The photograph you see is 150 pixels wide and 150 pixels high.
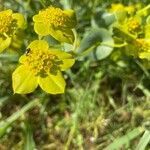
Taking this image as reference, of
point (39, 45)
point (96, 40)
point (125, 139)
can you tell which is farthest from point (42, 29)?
point (125, 139)

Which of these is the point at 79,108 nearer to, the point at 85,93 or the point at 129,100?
the point at 85,93

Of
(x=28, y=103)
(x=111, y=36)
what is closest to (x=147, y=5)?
(x=111, y=36)

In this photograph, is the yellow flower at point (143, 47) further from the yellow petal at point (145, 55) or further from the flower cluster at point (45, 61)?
the flower cluster at point (45, 61)

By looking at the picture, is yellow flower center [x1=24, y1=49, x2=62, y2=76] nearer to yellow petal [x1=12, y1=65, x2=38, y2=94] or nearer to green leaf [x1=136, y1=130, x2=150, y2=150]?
yellow petal [x1=12, y1=65, x2=38, y2=94]

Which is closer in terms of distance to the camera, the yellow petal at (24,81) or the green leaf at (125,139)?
the yellow petal at (24,81)

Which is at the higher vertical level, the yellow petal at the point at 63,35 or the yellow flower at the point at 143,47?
the yellow petal at the point at 63,35

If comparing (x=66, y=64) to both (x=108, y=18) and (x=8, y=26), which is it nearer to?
(x=8, y=26)

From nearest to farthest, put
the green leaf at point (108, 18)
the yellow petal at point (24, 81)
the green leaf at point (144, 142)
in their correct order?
the yellow petal at point (24, 81) → the green leaf at point (144, 142) → the green leaf at point (108, 18)

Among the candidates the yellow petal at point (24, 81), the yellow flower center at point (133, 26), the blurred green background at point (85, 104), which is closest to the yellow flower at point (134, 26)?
the yellow flower center at point (133, 26)
